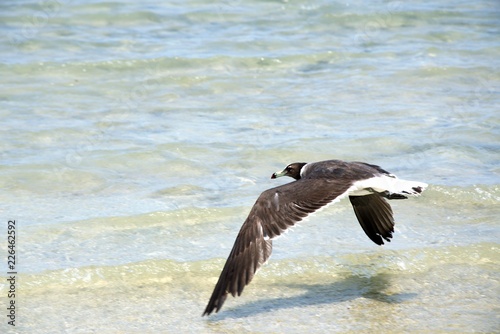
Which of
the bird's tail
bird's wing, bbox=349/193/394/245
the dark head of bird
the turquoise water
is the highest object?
the bird's tail

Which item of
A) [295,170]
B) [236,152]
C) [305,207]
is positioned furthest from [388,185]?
[236,152]

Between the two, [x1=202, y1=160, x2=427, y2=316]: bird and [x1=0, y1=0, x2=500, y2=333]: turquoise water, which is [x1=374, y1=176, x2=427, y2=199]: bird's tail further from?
[x1=0, y1=0, x2=500, y2=333]: turquoise water

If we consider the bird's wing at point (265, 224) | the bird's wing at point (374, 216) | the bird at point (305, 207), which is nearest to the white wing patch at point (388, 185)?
the bird at point (305, 207)

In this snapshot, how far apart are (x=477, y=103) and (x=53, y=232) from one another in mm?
6228

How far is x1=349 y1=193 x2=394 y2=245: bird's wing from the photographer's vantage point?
6.71 meters

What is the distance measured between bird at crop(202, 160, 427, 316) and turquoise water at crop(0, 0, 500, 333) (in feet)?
0.75

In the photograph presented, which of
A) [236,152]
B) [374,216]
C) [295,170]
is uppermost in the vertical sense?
[295,170]

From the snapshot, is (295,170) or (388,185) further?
(295,170)

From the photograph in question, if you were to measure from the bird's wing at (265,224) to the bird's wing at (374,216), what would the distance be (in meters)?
0.69

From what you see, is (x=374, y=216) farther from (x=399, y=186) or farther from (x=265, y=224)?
(x=265, y=224)

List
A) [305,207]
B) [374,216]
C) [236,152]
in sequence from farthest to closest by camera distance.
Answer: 1. [236,152]
2. [374,216]
3. [305,207]

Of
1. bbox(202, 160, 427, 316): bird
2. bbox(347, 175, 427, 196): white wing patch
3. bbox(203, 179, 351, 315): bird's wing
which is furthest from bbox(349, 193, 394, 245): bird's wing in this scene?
bbox(203, 179, 351, 315): bird's wing

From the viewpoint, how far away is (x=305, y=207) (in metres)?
5.79

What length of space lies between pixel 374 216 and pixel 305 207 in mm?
1155
